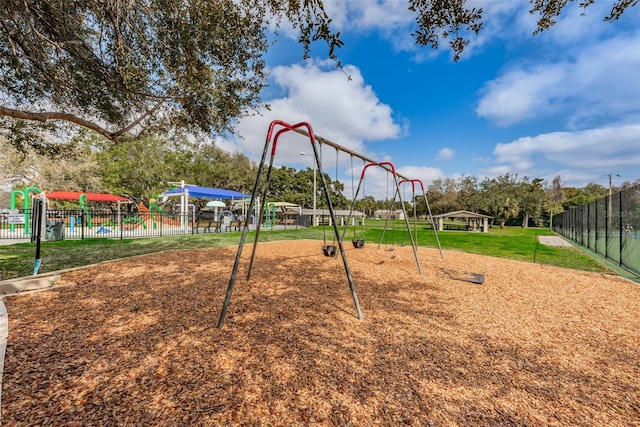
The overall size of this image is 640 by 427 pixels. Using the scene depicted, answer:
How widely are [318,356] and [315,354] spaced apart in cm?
5

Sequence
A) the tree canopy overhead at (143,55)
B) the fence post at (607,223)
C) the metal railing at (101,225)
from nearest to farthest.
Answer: the tree canopy overhead at (143,55), the fence post at (607,223), the metal railing at (101,225)

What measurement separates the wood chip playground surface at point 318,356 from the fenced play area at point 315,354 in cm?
1

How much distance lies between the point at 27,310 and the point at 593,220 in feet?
57.8

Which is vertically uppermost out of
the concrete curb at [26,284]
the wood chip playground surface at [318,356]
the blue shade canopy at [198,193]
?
the blue shade canopy at [198,193]

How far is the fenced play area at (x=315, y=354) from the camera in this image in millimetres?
1975

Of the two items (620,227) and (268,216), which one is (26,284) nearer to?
(620,227)

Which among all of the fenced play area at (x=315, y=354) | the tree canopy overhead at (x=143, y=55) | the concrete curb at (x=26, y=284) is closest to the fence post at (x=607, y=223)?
the fenced play area at (x=315, y=354)

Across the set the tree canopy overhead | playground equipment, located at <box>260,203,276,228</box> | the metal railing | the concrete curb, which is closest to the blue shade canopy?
the metal railing

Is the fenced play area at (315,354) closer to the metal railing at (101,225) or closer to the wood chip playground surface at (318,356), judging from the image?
the wood chip playground surface at (318,356)

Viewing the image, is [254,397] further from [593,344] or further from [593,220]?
[593,220]

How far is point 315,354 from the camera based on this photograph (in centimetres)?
→ 272

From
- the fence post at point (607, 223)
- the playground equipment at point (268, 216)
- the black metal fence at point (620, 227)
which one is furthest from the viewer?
the playground equipment at point (268, 216)

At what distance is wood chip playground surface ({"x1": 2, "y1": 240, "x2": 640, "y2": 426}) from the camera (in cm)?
197

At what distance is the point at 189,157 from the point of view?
28.8m
